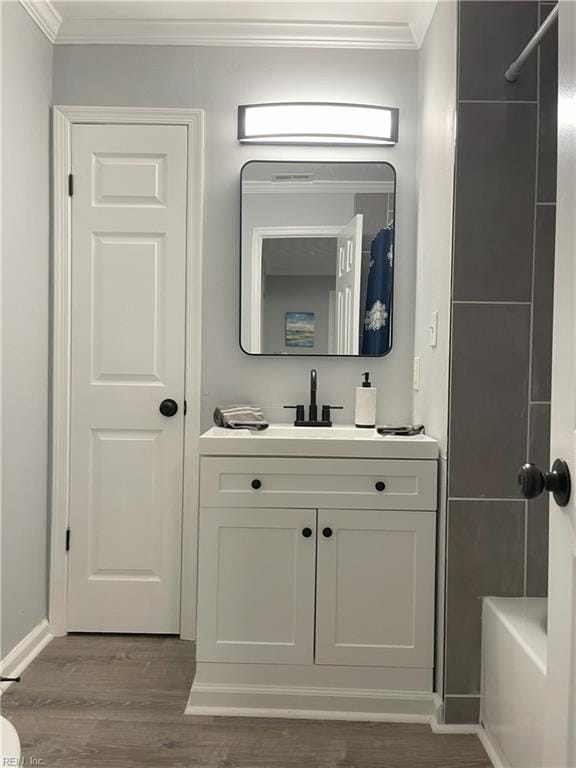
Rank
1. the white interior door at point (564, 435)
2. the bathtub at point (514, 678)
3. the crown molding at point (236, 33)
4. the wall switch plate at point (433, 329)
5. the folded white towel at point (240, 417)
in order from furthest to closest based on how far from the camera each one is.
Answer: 1. the crown molding at point (236, 33)
2. the folded white towel at point (240, 417)
3. the wall switch plate at point (433, 329)
4. the bathtub at point (514, 678)
5. the white interior door at point (564, 435)

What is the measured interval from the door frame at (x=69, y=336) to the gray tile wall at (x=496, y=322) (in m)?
1.13

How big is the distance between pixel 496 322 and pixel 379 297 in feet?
2.43

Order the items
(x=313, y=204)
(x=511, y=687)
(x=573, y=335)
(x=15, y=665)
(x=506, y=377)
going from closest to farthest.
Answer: (x=573, y=335) → (x=511, y=687) → (x=506, y=377) → (x=15, y=665) → (x=313, y=204)

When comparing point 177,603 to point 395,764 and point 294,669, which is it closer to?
point 294,669

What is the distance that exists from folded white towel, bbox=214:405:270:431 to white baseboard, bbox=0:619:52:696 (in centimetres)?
Result: 108

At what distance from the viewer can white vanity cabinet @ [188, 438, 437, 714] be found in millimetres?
2178

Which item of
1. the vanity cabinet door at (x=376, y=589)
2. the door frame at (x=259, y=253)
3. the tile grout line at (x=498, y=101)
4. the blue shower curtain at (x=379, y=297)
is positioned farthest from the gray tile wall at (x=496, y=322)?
the door frame at (x=259, y=253)

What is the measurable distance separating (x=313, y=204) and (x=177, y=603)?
175 cm

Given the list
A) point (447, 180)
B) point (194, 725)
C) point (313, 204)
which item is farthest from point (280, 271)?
point (194, 725)

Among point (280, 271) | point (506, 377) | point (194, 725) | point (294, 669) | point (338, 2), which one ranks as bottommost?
point (194, 725)

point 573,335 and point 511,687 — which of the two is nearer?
point 573,335

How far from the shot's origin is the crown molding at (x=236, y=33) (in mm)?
2676

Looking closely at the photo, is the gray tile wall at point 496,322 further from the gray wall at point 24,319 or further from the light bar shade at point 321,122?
Result: the gray wall at point 24,319

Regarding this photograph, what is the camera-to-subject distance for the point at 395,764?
6.24 feet
